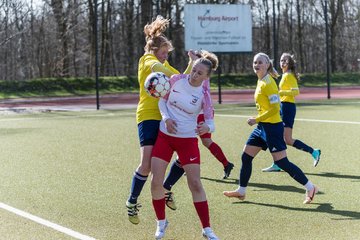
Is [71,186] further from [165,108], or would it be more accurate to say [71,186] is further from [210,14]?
[210,14]

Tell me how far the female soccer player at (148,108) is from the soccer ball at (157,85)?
226 millimetres

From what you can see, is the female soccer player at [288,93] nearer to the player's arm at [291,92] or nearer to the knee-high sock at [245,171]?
the player's arm at [291,92]

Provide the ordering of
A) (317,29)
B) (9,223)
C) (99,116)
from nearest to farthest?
(9,223), (99,116), (317,29)

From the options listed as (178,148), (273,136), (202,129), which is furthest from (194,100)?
(273,136)

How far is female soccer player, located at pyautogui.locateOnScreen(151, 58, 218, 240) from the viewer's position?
192 inches

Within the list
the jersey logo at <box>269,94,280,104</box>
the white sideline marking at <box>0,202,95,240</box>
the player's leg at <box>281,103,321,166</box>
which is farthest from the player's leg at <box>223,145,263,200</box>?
the player's leg at <box>281,103,321,166</box>

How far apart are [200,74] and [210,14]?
2083 cm

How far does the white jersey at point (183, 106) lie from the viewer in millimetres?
4922

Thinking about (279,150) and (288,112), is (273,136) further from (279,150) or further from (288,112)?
(288,112)

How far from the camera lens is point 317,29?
66312 millimetres

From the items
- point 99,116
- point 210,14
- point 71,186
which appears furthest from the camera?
point 210,14

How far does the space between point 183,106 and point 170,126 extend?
22 cm

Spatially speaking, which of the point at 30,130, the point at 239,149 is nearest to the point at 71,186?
the point at 239,149

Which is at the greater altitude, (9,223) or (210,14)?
(210,14)
